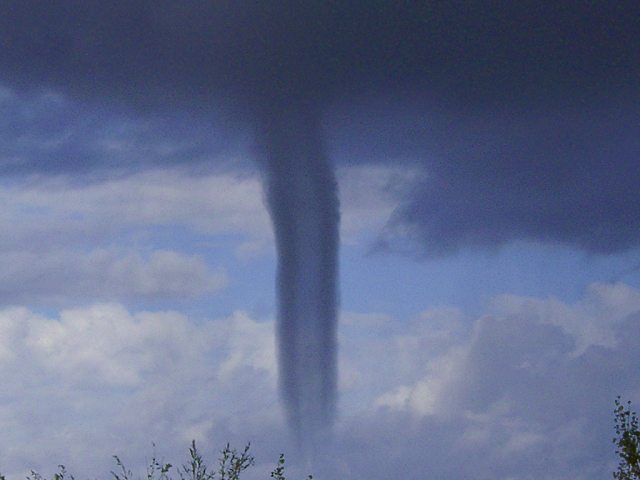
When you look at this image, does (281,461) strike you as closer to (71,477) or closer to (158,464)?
(158,464)

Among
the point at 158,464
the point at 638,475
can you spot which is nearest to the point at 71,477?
the point at 158,464

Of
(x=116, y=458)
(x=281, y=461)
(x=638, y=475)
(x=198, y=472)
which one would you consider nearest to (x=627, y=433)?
(x=638, y=475)

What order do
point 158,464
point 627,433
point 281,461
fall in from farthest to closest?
point 627,433 < point 281,461 < point 158,464

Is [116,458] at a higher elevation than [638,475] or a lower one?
higher

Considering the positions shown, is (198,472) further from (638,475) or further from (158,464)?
(638,475)

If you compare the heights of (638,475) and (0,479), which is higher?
(0,479)

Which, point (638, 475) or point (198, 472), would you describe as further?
point (638, 475)

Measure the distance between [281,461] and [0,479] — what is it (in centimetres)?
1333

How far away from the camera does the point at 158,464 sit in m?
42.8

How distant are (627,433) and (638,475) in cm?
305

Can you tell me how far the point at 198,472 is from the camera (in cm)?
4391

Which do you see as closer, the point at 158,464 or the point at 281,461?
the point at 158,464

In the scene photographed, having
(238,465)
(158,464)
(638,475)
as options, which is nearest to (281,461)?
(238,465)

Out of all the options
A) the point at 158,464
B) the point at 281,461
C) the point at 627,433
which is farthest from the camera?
the point at 627,433
